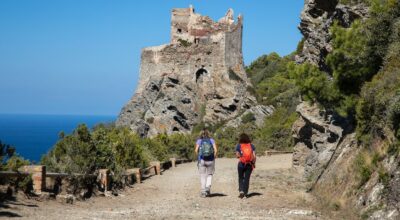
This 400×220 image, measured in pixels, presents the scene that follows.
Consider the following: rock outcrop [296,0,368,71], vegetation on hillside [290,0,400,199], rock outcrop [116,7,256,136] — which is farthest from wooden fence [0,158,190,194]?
rock outcrop [116,7,256,136]

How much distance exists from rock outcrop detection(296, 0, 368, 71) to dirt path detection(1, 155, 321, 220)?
4.07 m

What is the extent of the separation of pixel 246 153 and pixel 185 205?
6.58ft

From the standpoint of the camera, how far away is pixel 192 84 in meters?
50.8

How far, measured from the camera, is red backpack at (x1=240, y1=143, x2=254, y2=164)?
13098 millimetres

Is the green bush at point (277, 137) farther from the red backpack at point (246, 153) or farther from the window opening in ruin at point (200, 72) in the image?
the red backpack at point (246, 153)

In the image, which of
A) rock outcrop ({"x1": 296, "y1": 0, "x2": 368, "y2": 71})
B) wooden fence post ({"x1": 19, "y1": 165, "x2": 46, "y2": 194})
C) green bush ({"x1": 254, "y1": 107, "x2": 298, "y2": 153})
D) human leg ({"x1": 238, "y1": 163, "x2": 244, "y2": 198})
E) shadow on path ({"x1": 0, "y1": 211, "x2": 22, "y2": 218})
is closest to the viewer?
shadow on path ({"x1": 0, "y1": 211, "x2": 22, "y2": 218})

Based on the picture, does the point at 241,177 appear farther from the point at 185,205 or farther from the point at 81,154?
the point at 81,154

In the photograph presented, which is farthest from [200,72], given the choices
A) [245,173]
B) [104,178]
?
[245,173]

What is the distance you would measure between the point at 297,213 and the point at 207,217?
68.2 inches

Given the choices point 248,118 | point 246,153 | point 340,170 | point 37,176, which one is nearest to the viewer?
point 37,176

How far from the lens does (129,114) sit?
53094mm

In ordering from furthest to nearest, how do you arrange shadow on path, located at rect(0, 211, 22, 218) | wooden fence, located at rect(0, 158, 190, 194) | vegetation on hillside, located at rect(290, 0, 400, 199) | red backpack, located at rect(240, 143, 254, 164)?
1. red backpack, located at rect(240, 143, 254, 164)
2. wooden fence, located at rect(0, 158, 190, 194)
3. vegetation on hillside, located at rect(290, 0, 400, 199)
4. shadow on path, located at rect(0, 211, 22, 218)

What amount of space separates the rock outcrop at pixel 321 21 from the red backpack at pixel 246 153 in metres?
4.62

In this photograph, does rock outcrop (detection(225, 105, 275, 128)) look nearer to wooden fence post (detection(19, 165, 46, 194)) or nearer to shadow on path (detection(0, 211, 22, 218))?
wooden fence post (detection(19, 165, 46, 194))
